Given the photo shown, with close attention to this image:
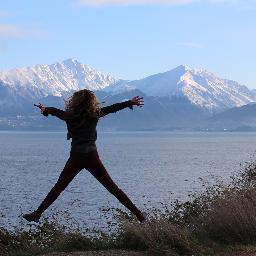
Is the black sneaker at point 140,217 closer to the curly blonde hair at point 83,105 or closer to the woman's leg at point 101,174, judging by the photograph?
the woman's leg at point 101,174

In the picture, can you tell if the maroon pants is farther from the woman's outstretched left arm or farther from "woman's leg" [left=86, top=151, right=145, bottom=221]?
the woman's outstretched left arm

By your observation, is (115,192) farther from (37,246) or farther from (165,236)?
(37,246)

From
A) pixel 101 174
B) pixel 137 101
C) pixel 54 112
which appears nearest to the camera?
pixel 54 112

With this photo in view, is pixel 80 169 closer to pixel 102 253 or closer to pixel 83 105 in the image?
pixel 83 105

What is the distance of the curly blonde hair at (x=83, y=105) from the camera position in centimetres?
924

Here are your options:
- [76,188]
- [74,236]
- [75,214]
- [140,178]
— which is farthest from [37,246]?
[140,178]

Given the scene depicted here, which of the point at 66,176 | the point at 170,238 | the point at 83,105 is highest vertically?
the point at 83,105

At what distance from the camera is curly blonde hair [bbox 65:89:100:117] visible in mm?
9242

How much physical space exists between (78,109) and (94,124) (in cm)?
36

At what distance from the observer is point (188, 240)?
32.0ft

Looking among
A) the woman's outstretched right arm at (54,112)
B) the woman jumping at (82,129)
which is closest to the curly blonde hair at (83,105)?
the woman jumping at (82,129)

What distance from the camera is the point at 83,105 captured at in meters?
9.28

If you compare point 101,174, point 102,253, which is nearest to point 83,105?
point 101,174

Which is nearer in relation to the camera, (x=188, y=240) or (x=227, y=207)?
(x=188, y=240)
